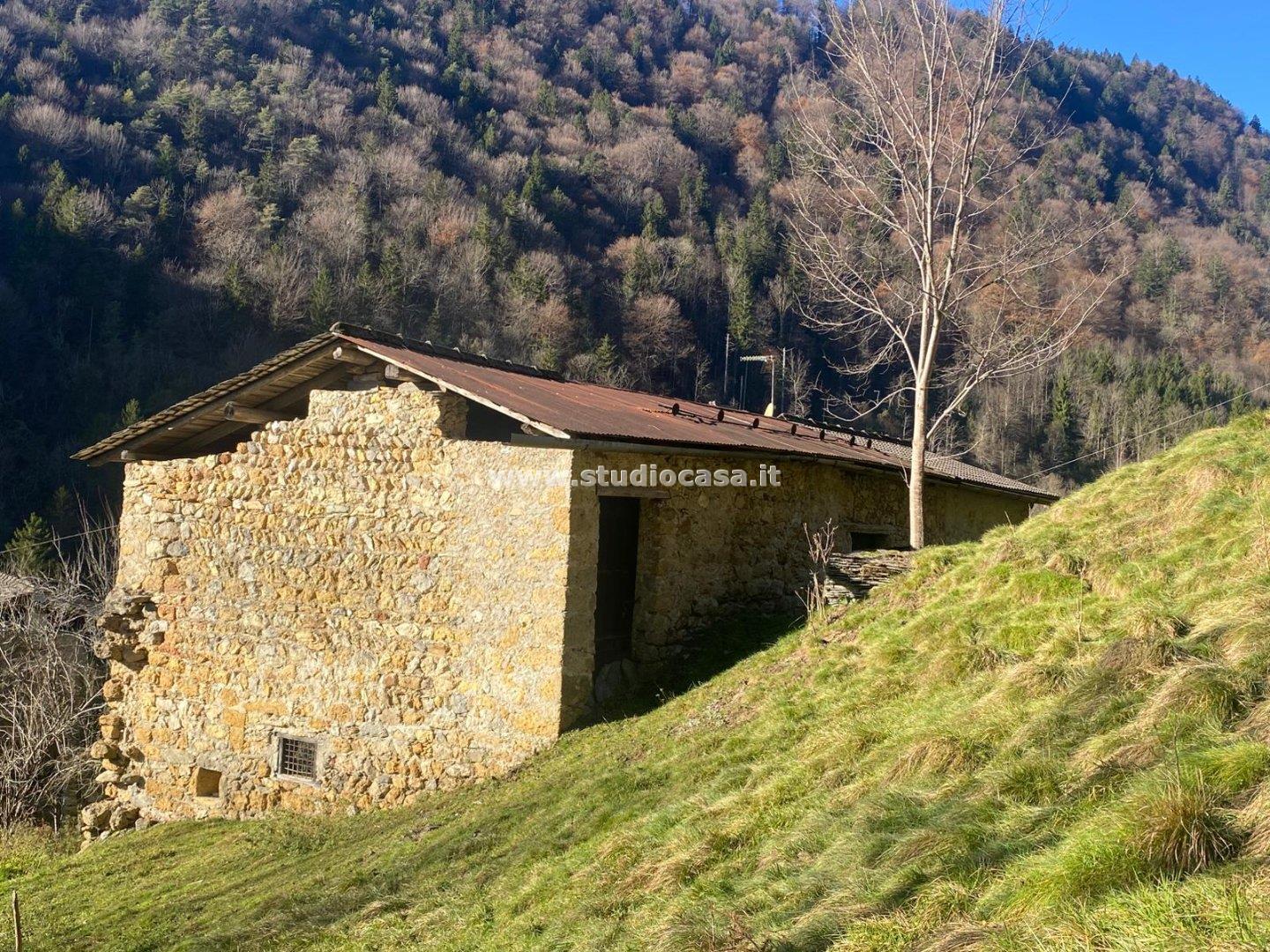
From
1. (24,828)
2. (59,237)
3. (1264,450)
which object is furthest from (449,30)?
(1264,450)

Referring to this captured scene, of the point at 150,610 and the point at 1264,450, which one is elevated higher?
the point at 1264,450

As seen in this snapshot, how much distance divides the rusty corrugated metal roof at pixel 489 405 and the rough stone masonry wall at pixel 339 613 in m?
0.46

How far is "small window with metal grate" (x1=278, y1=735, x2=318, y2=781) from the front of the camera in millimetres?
10711

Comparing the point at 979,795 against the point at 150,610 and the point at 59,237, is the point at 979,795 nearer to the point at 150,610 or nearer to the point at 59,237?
the point at 150,610

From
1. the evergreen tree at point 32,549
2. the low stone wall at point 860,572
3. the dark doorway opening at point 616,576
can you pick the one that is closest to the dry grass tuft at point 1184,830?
the low stone wall at point 860,572

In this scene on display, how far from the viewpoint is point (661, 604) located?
35.5 feet

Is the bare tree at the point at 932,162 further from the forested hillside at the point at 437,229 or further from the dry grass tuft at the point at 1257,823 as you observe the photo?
the forested hillside at the point at 437,229

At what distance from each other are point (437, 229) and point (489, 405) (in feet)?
142

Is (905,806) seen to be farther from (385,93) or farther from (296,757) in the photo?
(385,93)

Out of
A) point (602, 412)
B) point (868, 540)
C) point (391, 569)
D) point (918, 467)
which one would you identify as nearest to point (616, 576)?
point (602, 412)

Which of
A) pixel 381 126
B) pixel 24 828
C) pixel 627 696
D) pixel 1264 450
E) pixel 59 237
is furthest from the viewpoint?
pixel 381 126

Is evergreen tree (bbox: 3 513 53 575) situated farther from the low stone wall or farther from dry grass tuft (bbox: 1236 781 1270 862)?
dry grass tuft (bbox: 1236 781 1270 862)

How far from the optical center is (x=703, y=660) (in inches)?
420

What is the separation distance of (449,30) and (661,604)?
70.6 m
